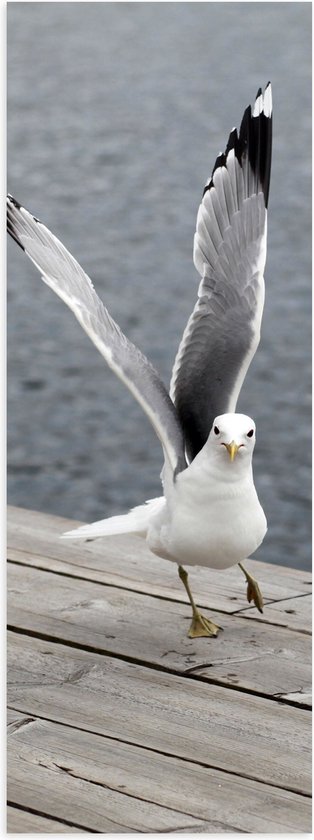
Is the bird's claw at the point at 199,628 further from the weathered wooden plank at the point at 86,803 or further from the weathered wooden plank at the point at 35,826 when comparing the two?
the weathered wooden plank at the point at 35,826

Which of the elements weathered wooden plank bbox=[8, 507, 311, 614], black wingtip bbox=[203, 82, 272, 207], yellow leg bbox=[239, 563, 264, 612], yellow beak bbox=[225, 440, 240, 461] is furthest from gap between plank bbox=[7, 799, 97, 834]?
black wingtip bbox=[203, 82, 272, 207]

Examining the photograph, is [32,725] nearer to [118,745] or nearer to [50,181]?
[118,745]

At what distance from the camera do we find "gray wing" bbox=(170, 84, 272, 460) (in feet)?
10.3

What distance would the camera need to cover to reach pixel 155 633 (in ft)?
→ 10.8

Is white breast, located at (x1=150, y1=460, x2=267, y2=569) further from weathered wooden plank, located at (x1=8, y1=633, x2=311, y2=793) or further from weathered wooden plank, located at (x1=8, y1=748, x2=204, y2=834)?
weathered wooden plank, located at (x1=8, y1=748, x2=204, y2=834)

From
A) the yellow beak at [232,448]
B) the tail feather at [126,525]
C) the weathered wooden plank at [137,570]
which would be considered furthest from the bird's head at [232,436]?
the weathered wooden plank at [137,570]

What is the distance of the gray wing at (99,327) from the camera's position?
2975 millimetres

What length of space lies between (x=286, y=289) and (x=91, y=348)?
1.36m

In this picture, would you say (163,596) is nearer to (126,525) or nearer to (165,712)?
(126,525)

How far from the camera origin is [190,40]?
554 inches

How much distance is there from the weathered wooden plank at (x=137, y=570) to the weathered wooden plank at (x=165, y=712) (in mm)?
491

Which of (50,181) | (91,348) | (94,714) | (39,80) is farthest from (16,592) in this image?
(39,80)

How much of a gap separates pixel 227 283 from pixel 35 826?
53.9 inches

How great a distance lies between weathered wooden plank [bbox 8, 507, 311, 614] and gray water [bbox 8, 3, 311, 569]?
273cm
